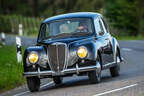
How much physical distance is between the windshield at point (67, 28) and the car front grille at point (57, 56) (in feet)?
3.62

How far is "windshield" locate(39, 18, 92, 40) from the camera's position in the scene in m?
14.5

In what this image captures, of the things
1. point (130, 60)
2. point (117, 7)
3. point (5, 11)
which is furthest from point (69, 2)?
point (130, 60)

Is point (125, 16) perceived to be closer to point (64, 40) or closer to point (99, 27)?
point (99, 27)

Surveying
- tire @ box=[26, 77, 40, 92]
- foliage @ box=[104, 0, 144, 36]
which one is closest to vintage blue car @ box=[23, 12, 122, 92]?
tire @ box=[26, 77, 40, 92]

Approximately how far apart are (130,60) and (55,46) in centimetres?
917

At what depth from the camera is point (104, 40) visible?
585 inches

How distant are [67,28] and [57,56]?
1.51 m

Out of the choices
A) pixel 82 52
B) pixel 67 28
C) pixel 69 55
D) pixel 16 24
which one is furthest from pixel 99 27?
pixel 16 24

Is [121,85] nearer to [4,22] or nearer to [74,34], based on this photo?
[74,34]

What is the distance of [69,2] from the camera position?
7412 centimetres

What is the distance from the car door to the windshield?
1.05 feet

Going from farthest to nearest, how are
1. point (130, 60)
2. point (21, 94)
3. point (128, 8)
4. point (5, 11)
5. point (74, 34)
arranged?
point (5, 11) < point (128, 8) < point (130, 60) < point (74, 34) < point (21, 94)

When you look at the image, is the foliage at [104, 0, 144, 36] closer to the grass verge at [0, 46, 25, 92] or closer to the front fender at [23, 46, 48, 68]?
the grass verge at [0, 46, 25, 92]

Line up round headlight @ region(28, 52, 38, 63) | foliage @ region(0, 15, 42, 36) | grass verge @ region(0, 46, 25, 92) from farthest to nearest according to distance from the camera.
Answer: foliage @ region(0, 15, 42, 36) < grass verge @ region(0, 46, 25, 92) < round headlight @ region(28, 52, 38, 63)
